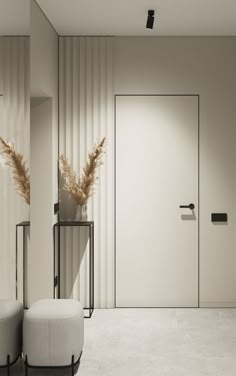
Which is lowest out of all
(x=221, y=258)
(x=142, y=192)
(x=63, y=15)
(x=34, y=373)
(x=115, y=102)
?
(x=34, y=373)

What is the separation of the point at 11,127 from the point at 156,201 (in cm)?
222

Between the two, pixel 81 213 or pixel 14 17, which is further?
pixel 81 213

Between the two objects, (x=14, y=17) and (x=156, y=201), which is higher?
(x=14, y=17)

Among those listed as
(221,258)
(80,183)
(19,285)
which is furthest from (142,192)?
(19,285)

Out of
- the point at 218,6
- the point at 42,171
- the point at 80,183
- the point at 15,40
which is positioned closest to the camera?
the point at 15,40

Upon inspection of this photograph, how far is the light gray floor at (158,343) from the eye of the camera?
366cm

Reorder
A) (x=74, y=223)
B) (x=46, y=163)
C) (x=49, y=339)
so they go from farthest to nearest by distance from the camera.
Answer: (x=74, y=223), (x=46, y=163), (x=49, y=339)

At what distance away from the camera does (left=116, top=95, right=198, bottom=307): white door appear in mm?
5328

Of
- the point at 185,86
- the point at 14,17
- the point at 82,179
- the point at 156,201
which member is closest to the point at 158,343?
the point at 156,201

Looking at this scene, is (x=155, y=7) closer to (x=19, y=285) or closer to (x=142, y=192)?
(x=142, y=192)

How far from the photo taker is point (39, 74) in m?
4.40

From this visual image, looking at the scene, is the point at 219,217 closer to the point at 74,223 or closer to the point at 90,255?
the point at 90,255

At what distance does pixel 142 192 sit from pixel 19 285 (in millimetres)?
1961

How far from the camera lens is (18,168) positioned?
3643mm
